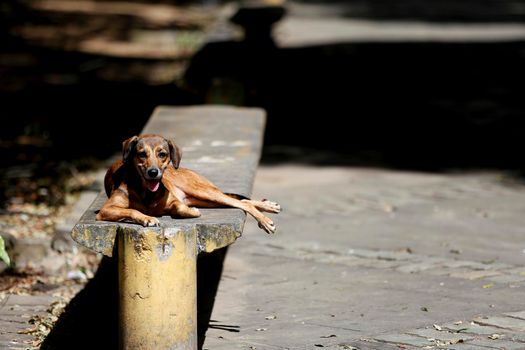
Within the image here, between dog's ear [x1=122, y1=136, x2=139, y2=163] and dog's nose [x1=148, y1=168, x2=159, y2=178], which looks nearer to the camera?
dog's nose [x1=148, y1=168, x2=159, y2=178]

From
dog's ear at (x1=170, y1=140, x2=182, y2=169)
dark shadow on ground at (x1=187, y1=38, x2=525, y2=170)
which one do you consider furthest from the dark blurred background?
dog's ear at (x1=170, y1=140, x2=182, y2=169)

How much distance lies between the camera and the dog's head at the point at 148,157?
Answer: 15.3ft

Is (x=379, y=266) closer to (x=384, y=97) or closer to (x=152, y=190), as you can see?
(x=152, y=190)

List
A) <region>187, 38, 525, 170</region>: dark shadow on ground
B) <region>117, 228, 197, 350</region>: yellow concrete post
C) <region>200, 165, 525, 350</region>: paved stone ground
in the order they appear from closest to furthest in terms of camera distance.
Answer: <region>117, 228, 197, 350</region>: yellow concrete post, <region>200, 165, 525, 350</region>: paved stone ground, <region>187, 38, 525, 170</region>: dark shadow on ground

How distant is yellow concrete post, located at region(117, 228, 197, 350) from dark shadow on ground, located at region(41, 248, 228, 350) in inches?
28.2

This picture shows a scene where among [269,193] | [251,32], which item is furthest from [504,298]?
[251,32]

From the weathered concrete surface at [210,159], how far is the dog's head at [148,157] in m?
0.21

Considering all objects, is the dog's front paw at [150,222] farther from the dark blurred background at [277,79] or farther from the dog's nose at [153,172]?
the dark blurred background at [277,79]

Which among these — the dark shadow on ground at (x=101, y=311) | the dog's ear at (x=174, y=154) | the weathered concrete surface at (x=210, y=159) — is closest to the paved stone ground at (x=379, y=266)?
the dark shadow on ground at (x=101, y=311)

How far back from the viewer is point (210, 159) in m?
6.43

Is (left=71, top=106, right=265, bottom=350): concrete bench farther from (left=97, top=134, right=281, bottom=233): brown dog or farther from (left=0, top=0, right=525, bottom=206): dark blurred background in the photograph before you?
(left=0, top=0, right=525, bottom=206): dark blurred background

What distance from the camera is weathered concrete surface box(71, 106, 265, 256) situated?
459 centimetres

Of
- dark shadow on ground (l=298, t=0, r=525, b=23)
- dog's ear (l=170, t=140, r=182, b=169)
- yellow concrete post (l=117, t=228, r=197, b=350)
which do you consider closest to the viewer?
yellow concrete post (l=117, t=228, r=197, b=350)

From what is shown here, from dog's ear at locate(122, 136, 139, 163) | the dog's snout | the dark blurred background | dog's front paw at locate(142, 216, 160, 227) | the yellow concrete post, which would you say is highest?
dog's ear at locate(122, 136, 139, 163)
